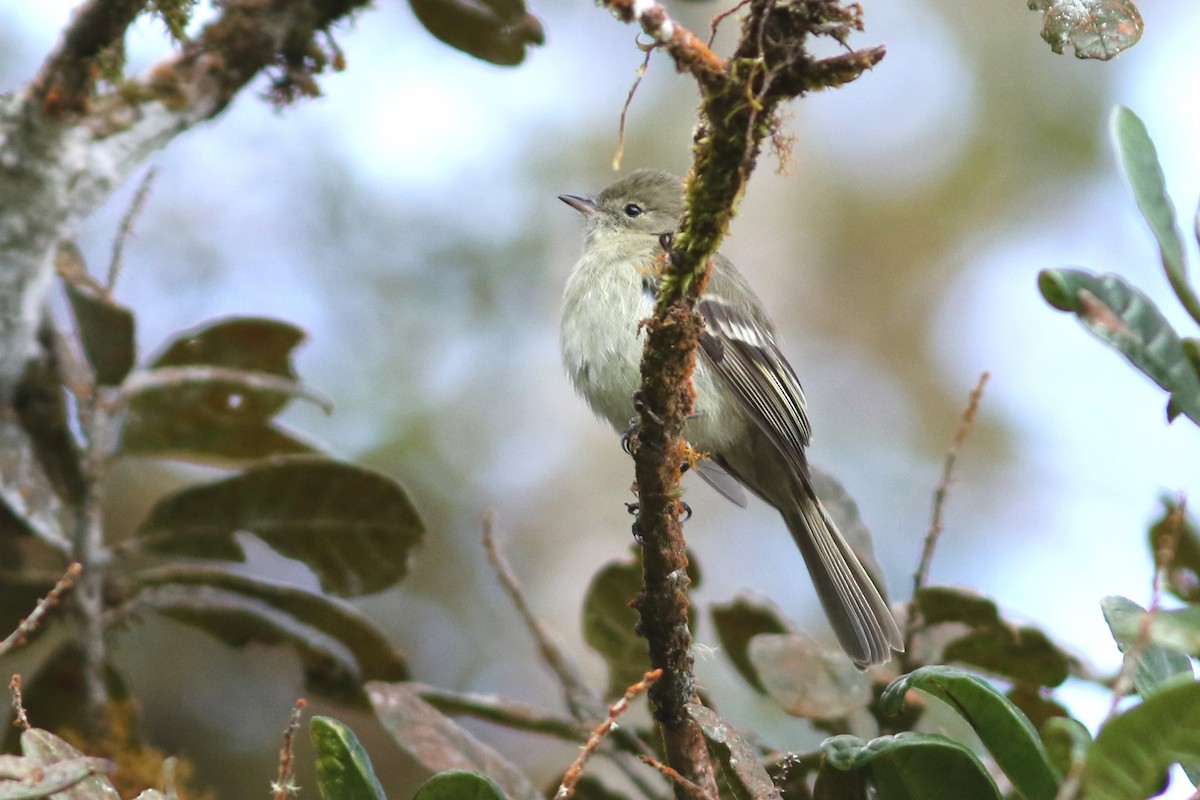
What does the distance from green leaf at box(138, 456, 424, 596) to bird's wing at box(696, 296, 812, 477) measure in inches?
48.6

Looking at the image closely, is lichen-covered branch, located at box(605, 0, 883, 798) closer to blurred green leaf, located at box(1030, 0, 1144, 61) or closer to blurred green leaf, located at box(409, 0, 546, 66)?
blurred green leaf, located at box(1030, 0, 1144, 61)

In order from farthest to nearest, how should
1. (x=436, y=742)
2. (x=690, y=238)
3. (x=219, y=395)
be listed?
1. (x=219, y=395)
2. (x=436, y=742)
3. (x=690, y=238)

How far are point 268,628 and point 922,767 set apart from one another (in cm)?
192

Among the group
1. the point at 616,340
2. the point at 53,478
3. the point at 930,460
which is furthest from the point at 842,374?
the point at 53,478

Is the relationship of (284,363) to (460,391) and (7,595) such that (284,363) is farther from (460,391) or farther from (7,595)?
(460,391)

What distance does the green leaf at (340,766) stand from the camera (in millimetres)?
1793

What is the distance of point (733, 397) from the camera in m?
3.93

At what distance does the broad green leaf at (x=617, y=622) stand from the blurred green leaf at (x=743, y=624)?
8.0 inches

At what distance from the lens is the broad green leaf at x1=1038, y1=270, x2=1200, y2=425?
1617 millimetres

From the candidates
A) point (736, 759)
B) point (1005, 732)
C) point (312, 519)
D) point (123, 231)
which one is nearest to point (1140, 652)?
point (1005, 732)

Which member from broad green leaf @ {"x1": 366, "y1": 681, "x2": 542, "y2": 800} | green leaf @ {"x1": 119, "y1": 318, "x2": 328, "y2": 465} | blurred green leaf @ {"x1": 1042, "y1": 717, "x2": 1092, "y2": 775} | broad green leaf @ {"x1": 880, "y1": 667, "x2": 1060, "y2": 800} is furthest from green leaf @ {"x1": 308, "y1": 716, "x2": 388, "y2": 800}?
green leaf @ {"x1": 119, "y1": 318, "x2": 328, "y2": 465}

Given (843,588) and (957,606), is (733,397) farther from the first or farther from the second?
(957,606)

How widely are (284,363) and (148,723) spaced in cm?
166

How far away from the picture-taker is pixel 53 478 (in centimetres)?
303
